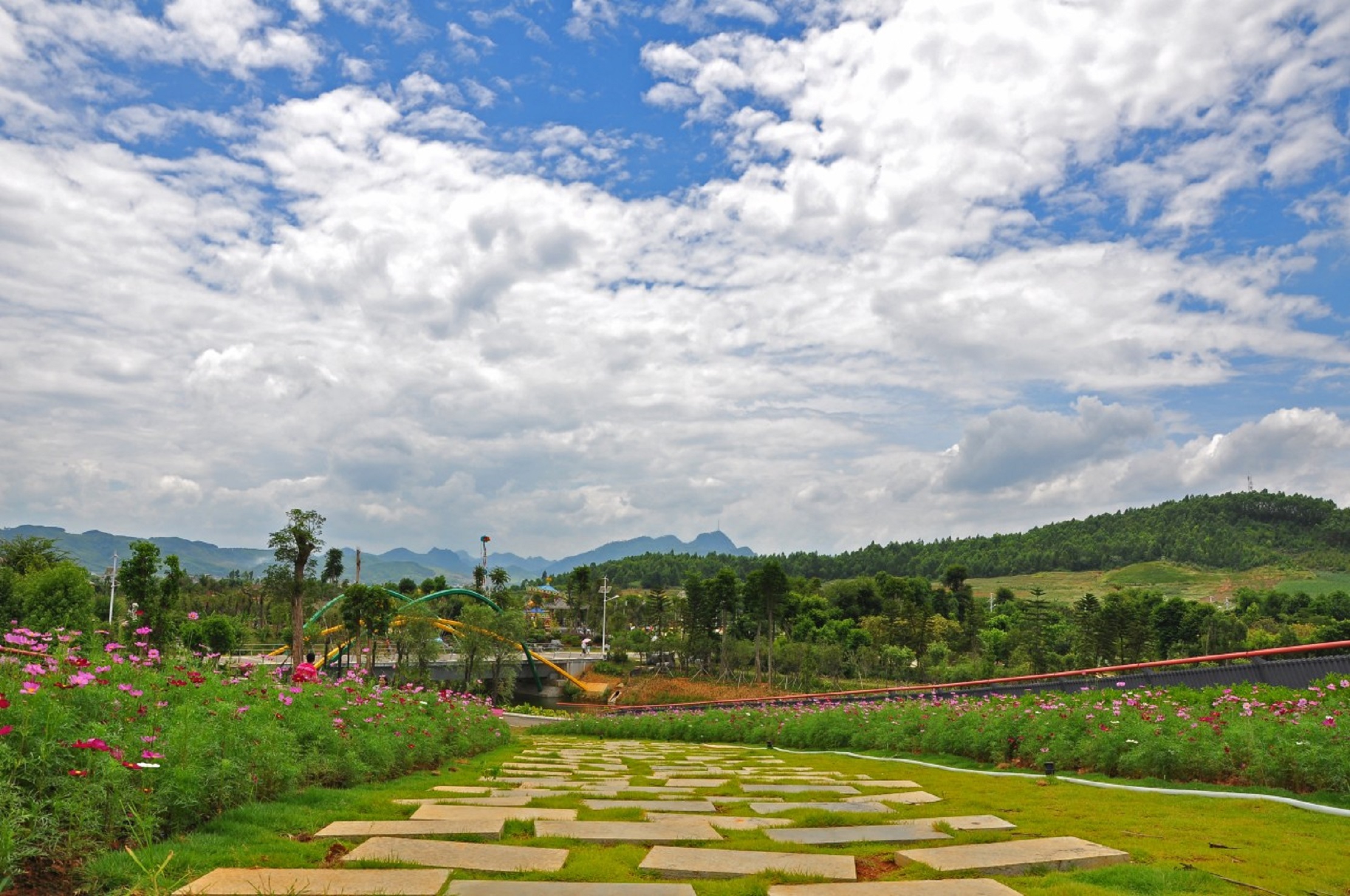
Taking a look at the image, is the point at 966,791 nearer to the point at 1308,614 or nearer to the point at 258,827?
the point at 258,827

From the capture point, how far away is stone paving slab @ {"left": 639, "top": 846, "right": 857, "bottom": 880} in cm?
395

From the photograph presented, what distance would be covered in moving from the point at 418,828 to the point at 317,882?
138 centimetres

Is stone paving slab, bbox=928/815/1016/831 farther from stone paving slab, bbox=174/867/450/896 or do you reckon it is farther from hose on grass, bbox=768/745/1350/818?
stone paving slab, bbox=174/867/450/896

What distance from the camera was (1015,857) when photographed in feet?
14.3

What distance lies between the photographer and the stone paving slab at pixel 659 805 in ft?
20.0

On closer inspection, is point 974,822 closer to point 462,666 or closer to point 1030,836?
point 1030,836

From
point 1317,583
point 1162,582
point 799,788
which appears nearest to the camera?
point 799,788

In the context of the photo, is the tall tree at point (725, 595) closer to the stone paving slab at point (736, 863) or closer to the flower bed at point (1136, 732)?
the flower bed at point (1136, 732)

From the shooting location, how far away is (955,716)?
1235 cm

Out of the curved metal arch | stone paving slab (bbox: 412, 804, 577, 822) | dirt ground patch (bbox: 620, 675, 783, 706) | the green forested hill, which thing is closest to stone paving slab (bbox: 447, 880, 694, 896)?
stone paving slab (bbox: 412, 804, 577, 822)

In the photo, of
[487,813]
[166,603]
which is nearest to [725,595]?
[166,603]

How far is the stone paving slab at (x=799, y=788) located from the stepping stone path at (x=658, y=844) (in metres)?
0.03

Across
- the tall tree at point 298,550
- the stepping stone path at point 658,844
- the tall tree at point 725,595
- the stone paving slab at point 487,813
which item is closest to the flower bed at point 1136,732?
the stepping stone path at point 658,844

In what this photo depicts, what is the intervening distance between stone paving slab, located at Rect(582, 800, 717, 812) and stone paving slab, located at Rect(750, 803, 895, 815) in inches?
14.2
